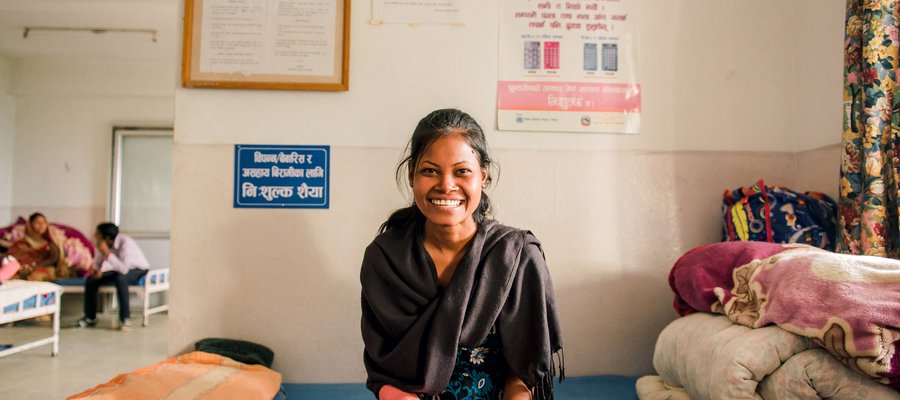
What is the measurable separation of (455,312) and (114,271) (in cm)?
488

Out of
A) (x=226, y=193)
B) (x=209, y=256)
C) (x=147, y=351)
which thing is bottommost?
→ (x=147, y=351)

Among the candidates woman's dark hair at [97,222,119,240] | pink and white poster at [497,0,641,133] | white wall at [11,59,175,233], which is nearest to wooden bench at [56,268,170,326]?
woman's dark hair at [97,222,119,240]

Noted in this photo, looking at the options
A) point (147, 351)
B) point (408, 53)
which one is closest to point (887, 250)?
point (408, 53)

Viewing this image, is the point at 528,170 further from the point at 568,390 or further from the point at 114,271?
the point at 114,271

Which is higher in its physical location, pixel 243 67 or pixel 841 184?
pixel 243 67

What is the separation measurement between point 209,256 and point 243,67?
0.72 metres

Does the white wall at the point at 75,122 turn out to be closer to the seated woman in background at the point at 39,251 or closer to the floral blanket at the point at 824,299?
the seated woman in background at the point at 39,251

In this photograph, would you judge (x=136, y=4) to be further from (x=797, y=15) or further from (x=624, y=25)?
(x=797, y=15)

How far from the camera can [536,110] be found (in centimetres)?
209

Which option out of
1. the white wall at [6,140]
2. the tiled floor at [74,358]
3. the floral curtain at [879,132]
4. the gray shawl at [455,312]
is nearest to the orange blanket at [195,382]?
the gray shawl at [455,312]

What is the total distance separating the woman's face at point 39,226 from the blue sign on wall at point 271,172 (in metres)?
4.15

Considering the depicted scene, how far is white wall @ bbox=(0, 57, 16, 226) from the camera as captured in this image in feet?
19.9

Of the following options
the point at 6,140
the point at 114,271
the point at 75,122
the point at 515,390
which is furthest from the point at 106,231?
the point at 515,390

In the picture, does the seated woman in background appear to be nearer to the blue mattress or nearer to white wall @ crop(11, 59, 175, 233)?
white wall @ crop(11, 59, 175, 233)
